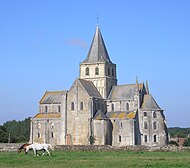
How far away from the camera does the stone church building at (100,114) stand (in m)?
83.2

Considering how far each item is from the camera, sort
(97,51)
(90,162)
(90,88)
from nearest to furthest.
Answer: (90,162)
(90,88)
(97,51)

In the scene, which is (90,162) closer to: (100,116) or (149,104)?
(100,116)

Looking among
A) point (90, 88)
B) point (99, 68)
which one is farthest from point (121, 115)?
point (99, 68)

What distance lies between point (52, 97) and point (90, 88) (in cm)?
1054

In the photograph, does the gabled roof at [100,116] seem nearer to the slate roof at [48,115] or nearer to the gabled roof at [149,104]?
the gabled roof at [149,104]

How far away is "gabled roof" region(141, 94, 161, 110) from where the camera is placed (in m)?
85.8

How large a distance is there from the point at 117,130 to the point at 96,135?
4436mm

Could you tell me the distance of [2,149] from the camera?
5353 cm

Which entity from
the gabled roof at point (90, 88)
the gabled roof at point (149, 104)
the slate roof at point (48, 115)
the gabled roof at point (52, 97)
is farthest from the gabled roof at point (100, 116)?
the gabled roof at point (52, 97)

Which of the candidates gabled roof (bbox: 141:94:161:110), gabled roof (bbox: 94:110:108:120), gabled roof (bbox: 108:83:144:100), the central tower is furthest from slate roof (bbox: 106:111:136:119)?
the central tower

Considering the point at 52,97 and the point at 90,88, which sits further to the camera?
the point at 52,97

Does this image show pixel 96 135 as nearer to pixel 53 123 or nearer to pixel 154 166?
pixel 53 123

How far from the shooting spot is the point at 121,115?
85500 millimetres

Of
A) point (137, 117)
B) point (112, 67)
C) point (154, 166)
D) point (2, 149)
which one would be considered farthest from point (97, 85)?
point (154, 166)
